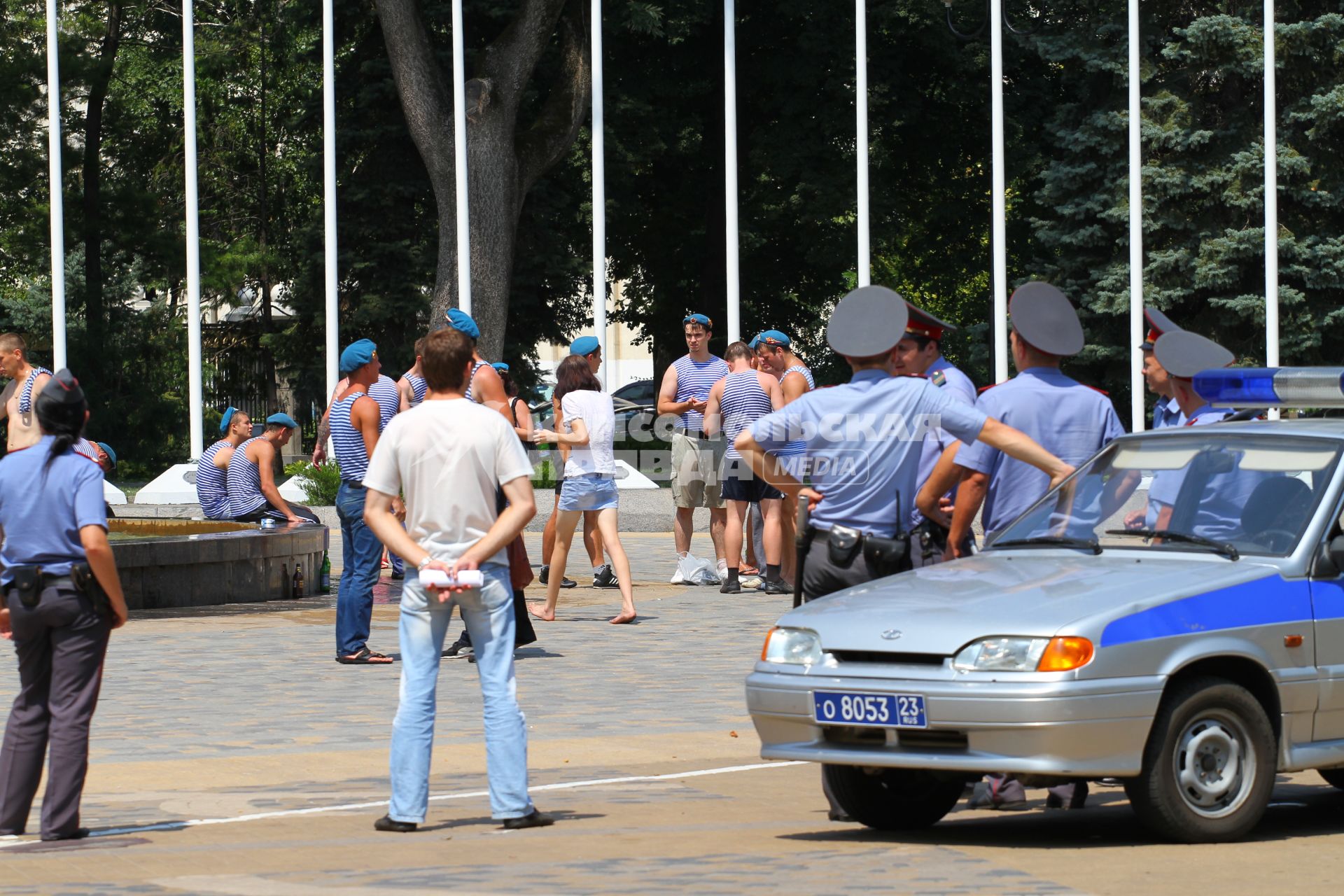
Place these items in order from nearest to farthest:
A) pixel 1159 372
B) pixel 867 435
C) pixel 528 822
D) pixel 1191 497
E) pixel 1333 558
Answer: pixel 1333 558, pixel 528 822, pixel 1191 497, pixel 867 435, pixel 1159 372

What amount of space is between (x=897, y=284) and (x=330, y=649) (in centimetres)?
4523

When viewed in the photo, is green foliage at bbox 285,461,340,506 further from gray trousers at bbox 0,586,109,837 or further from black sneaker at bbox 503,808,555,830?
black sneaker at bbox 503,808,555,830

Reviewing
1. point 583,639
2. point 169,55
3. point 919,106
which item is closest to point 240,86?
point 169,55

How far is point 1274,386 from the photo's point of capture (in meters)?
8.48

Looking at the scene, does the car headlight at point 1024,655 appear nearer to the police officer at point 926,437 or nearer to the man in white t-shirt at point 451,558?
the police officer at point 926,437

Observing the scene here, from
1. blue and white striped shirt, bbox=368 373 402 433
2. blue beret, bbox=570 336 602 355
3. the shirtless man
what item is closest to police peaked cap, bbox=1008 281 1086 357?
blue and white striped shirt, bbox=368 373 402 433

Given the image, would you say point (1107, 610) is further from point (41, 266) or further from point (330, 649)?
point (41, 266)

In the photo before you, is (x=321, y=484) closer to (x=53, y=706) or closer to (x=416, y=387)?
(x=416, y=387)

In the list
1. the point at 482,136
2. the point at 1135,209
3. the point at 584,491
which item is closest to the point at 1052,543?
the point at 584,491

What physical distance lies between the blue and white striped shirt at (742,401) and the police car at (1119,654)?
341 inches

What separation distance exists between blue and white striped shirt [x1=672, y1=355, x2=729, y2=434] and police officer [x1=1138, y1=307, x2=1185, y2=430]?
6.72 m

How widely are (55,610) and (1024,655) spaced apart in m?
3.35

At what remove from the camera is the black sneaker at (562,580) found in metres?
17.2

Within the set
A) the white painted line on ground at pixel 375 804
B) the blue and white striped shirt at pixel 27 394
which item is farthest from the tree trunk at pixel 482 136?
the white painted line on ground at pixel 375 804
